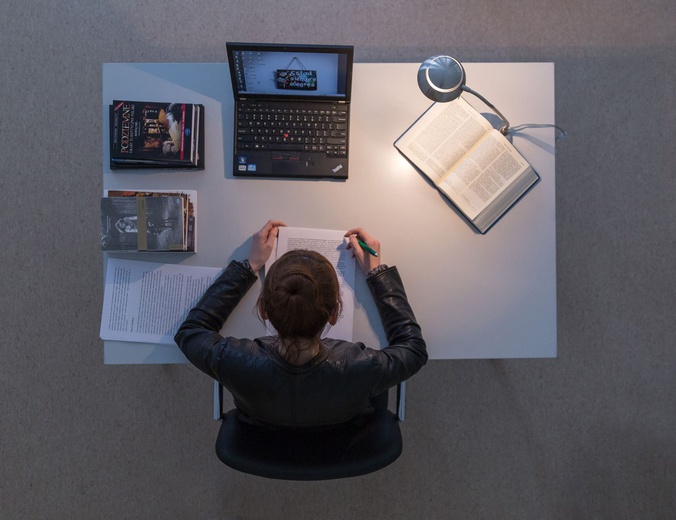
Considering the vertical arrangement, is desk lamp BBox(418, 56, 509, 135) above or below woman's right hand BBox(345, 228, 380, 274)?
above

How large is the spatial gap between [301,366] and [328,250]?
38cm

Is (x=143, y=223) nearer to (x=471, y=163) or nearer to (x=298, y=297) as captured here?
(x=298, y=297)

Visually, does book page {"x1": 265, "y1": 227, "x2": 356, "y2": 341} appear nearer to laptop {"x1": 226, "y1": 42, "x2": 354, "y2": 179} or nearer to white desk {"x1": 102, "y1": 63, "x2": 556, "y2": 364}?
white desk {"x1": 102, "y1": 63, "x2": 556, "y2": 364}

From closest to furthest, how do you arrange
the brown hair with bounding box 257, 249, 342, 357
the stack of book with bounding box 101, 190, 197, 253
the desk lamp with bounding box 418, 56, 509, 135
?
the brown hair with bounding box 257, 249, 342, 357, the desk lamp with bounding box 418, 56, 509, 135, the stack of book with bounding box 101, 190, 197, 253

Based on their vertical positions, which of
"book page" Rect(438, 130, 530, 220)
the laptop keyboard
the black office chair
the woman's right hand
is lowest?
the black office chair

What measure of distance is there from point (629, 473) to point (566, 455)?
25cm

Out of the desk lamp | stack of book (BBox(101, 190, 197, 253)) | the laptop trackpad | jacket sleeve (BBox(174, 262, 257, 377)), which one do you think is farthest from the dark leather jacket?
the desk lamp

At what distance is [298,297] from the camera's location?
932 millimetres

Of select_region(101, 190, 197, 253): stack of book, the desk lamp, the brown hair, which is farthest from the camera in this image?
select_region(101, 190, 197, 253): stack of book

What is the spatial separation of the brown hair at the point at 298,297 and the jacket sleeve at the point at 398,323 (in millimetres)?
248

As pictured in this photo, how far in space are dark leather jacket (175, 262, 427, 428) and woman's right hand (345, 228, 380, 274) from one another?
0.12 feet

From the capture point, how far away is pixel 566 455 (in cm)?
187

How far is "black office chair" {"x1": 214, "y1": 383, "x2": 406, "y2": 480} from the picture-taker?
0.96 metres

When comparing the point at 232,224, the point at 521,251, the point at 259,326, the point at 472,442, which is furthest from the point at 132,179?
the point at 472,442
